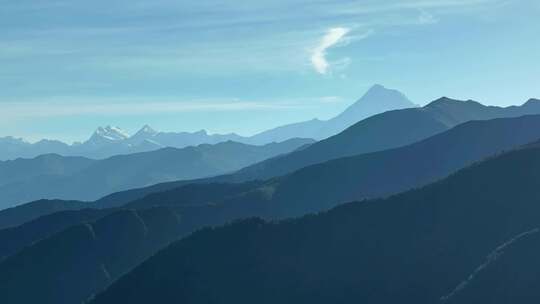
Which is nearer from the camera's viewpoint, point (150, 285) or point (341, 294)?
point (341, 294)

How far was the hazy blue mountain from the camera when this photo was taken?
142 m

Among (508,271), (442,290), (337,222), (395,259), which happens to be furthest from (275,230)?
(508,271)

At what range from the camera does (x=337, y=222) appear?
17588cm

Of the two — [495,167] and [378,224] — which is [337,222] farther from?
[495,167]

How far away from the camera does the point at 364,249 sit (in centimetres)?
15875

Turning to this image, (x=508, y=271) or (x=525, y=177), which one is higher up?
(x=525, y=177)

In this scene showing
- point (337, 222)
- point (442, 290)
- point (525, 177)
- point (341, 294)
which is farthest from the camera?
point (337, 222)

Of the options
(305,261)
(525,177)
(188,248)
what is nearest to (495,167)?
(525,177)

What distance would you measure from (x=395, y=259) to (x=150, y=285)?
209 ft

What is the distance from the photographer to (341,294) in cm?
14575

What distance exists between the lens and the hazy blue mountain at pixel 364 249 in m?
142

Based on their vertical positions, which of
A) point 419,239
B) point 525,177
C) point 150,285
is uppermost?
point 525,177

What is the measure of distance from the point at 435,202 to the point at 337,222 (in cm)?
2504

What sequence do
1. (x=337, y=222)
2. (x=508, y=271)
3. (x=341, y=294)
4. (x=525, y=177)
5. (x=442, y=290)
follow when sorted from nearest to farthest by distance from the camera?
(x=508, y=271)
(x=442, y=290)
(x=341, y=294)
(x=525, y=177)
(x=337, y=222)
